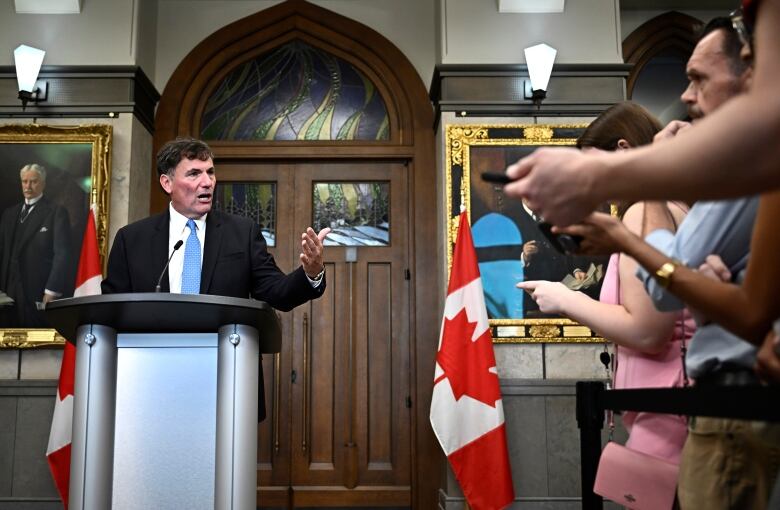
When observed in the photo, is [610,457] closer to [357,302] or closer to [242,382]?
[242,382]

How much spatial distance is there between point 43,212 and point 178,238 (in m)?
2.44

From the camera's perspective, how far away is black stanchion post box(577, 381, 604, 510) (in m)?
1.95

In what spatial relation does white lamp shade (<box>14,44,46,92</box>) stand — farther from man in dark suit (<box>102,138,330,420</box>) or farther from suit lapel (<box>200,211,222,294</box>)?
suit lapel (<box>200,211,222,294</box>)

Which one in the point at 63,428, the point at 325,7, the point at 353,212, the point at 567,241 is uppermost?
the point at 325,7

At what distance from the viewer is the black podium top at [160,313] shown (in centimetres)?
224

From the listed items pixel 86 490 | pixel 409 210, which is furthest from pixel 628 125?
pixel 409 210

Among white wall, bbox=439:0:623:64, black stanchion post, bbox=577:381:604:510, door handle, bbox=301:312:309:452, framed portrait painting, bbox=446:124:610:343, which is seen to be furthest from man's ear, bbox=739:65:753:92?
door handle, bbox=301:312:309:452

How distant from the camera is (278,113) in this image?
5.96 metres

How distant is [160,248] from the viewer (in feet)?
10.6

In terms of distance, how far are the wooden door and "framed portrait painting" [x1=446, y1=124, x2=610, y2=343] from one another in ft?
2.21

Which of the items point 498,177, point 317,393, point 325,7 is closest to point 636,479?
point 498,177

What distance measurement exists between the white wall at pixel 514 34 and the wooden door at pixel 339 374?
43.1 inches

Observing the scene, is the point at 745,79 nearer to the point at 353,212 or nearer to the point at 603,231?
the point at 603,231

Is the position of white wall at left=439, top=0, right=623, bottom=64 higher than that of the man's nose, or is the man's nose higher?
white wall at left=439, top=0, right=623, bottom=64
